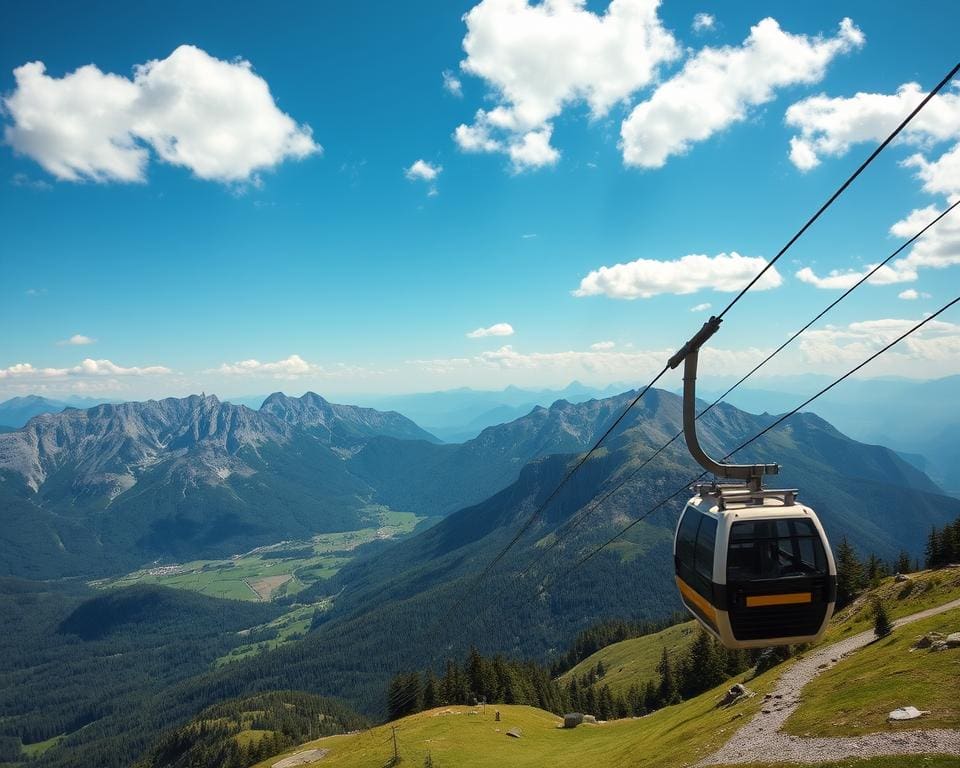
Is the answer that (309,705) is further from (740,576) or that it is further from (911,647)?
(740,576)

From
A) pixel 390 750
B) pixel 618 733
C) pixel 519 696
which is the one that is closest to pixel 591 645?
pixel 519 696

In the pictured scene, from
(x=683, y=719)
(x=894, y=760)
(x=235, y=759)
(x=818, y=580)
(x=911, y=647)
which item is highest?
(x=818, y=580)

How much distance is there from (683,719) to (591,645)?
453 feet

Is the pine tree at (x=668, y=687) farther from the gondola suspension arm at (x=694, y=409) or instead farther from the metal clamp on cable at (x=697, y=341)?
the metal clamp on cable at (x=697, y=341)

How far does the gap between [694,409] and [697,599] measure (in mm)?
8774

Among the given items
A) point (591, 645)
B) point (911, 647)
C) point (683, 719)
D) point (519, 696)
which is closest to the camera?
point (911, 647)

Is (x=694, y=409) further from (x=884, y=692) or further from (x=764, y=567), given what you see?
(x=884, y=692)

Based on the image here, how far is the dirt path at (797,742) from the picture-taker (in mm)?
23266

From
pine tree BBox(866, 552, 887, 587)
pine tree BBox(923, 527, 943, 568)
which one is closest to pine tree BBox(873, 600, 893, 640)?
pine tree BBox(866, 552, 887, 587)

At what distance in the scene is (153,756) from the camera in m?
162

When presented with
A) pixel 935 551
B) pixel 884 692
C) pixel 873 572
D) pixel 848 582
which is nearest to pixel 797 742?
pixel 884 692

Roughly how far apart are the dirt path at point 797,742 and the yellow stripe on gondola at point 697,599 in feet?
37.0

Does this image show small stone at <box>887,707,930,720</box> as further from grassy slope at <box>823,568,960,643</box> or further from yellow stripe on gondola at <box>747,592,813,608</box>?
grassy slope at <box>823,568,960,643</box>

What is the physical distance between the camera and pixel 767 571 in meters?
18.6
